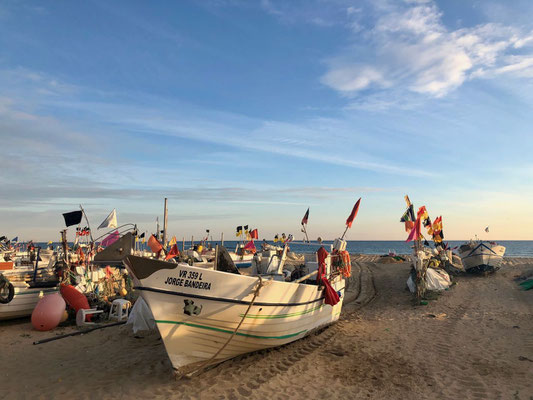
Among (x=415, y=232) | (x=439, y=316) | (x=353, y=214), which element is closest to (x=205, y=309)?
(x=353, y=214)

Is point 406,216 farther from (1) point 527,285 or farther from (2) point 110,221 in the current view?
(2) point 110,221

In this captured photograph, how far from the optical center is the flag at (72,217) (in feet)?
44.7

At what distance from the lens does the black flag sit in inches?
536

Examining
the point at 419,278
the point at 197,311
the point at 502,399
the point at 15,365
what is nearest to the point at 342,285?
the point at 419,278

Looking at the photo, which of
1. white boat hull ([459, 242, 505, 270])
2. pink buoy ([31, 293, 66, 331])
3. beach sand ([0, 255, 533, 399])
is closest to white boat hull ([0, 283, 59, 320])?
beach sand ([0, 255, 533, 399])

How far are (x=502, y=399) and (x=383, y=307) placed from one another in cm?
880

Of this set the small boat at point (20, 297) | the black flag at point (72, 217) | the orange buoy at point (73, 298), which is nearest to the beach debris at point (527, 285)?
the orange buoy at point (73, 298)

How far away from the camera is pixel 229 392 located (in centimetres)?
672

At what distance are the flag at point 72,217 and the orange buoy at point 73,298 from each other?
7.90 ft

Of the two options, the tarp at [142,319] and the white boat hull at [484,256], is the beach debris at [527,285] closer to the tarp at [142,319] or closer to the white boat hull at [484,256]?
the white boat hull at [484,256]

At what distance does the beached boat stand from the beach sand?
61 cm

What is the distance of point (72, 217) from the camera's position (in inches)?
543

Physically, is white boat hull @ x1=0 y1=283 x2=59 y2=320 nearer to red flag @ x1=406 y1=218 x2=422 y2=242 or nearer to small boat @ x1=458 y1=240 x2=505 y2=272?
red flag @ x1=406 y1=218 x2=422 y2=242

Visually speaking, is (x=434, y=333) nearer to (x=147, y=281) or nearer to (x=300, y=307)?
(x=300, y=307)
